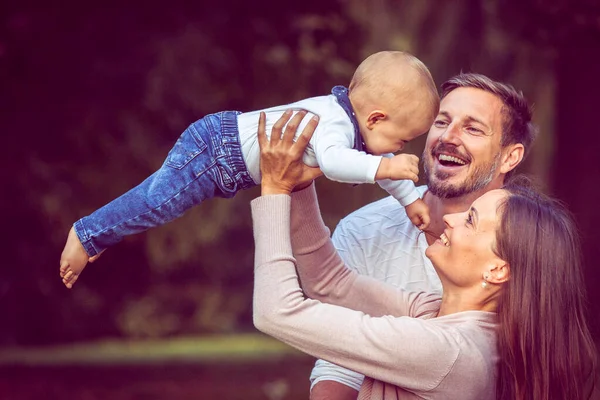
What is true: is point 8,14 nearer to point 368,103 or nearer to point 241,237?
point 241,237

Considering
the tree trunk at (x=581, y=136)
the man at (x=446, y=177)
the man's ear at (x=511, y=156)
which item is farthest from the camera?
the tree trunk at (x=581, y=136)

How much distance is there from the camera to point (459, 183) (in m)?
2.94

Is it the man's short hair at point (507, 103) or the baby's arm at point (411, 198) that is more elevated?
the man's short hair at point (507, 103)

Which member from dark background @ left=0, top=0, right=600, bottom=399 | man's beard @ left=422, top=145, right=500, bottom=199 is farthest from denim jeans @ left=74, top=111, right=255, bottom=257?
dark background @ left=0, top=0, right=600, bottom=399

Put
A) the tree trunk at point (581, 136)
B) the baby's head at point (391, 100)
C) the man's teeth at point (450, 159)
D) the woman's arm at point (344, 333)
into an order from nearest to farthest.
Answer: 1. the woman's arm at point (344, 333)
2. the baby's head at point (391, 100)
3. the man's teeth at point (450, 159)
4. the tree trunk at point (581, 136)

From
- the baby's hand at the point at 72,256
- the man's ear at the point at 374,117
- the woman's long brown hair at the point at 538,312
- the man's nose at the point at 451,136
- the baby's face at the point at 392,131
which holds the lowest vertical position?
the woman's long brown hair at the point at 538,312

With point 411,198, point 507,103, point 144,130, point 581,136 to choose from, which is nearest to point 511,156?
point 507,103

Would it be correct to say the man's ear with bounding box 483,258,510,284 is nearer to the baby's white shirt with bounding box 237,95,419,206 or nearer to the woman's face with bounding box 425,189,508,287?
the woman's face with bounding box 425,189,508,287

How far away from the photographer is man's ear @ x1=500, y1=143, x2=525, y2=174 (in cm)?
311

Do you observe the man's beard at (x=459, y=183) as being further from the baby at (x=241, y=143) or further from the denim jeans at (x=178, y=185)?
the denim jeans at (x=178, y=185)

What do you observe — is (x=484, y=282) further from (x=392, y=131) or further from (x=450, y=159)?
(x=450, y=159)

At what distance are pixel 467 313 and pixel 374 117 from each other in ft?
1.80

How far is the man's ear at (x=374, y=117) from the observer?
2297mm

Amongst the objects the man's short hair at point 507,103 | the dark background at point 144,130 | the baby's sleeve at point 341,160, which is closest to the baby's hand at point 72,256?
the baby's sleeve at point 341,160
